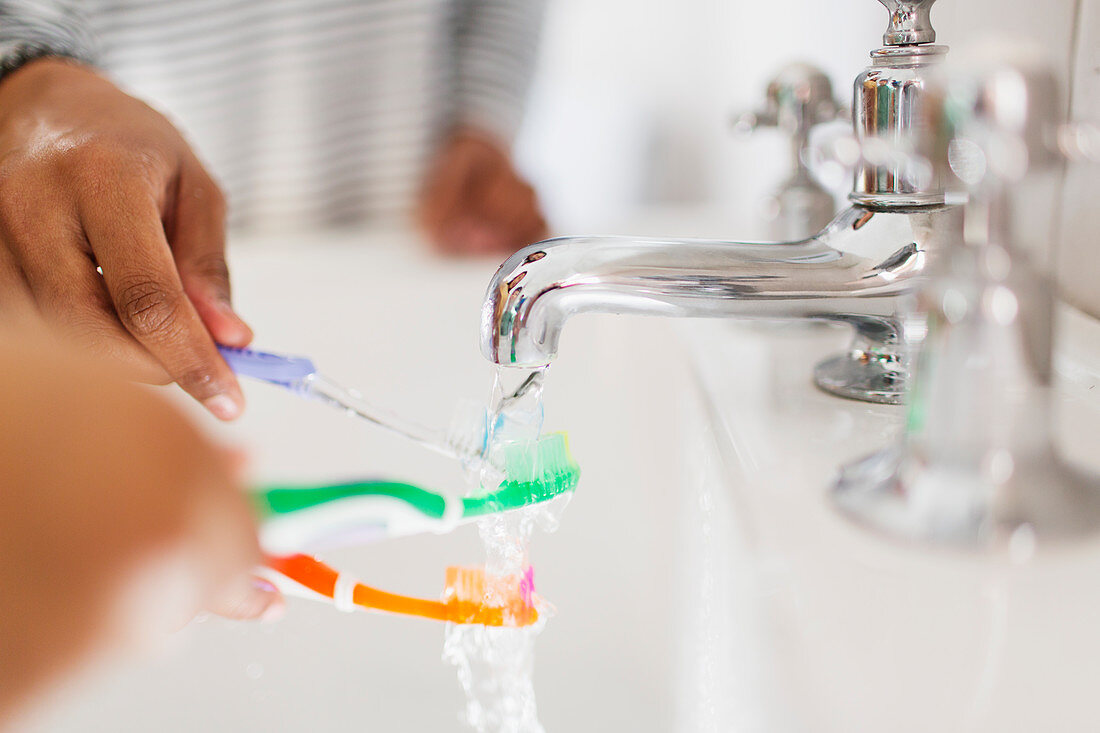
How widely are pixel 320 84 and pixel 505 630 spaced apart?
0.60m

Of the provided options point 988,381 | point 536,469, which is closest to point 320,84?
point 536,469

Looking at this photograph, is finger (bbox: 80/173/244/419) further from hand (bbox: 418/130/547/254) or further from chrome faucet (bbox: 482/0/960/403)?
hand (bbox: 418/130/547/254)

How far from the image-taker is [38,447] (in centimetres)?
18

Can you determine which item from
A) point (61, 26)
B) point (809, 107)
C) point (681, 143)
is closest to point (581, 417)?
point (809, 107)

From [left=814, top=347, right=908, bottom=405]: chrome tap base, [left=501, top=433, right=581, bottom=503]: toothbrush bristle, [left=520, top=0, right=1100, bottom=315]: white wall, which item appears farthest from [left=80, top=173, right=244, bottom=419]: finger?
[left=520, top=0, right=1100, bottom=315]: white wall

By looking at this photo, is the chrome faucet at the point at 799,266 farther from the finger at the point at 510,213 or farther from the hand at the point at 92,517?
the finger at the point at 510,213

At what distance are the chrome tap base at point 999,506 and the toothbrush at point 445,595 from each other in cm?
13

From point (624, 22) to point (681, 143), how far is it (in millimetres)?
183

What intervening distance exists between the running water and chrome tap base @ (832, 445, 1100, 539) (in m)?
0.12

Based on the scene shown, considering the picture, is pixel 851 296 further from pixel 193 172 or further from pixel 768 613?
pixel 193 172

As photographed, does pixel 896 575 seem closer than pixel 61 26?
Yes

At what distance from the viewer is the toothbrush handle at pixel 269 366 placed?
34 centimetres

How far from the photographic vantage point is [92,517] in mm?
178

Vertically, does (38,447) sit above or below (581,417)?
above
